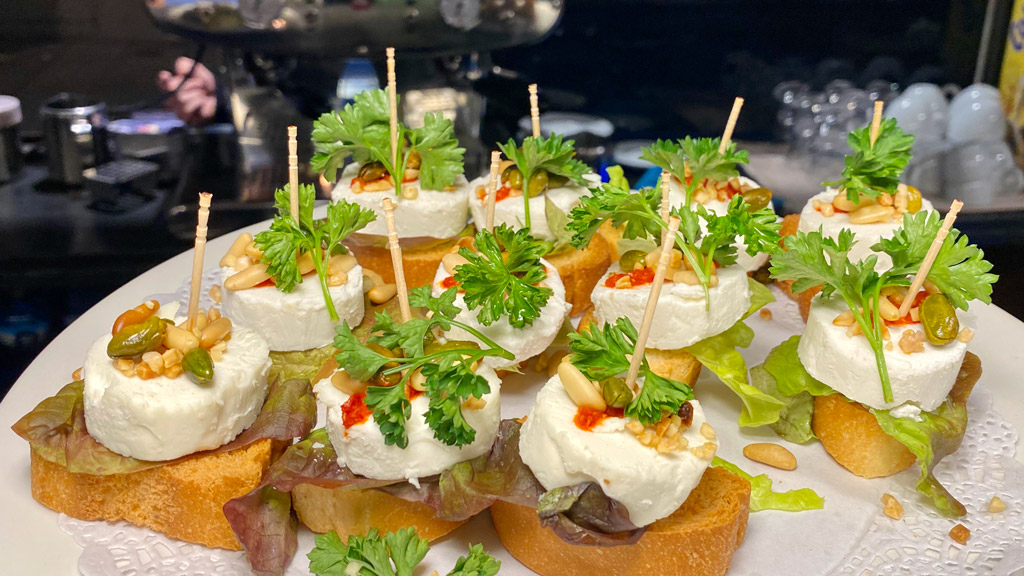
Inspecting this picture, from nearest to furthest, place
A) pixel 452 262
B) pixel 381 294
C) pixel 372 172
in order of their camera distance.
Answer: pixel 452 262
pixel 381 294
pixel 372 172

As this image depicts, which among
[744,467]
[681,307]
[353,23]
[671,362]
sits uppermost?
[353,23]

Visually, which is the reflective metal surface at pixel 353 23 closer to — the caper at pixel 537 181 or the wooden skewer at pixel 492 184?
the caper at pixel 537 181

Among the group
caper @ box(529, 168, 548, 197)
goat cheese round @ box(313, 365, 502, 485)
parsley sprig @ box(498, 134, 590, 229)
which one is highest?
parsley sprig @ box(498, 134, 590, 229)

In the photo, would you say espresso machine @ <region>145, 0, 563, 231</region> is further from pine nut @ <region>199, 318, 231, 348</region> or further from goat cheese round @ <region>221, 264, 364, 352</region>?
pine nut @ <region>199, 318, 231, 348</region>

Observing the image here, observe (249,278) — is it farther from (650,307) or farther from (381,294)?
(650,307)

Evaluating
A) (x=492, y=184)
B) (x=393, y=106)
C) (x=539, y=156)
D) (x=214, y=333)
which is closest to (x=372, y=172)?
(x=393, y=106)

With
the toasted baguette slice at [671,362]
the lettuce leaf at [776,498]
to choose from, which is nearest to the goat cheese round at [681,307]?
the toasted baguette slice at [671,362]

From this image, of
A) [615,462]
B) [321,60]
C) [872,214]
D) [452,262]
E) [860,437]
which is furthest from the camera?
[321,60]

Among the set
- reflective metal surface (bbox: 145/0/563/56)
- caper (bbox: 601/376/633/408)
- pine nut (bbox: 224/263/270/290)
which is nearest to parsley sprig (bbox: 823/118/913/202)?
caper (bbox: 601/376/633/408)
